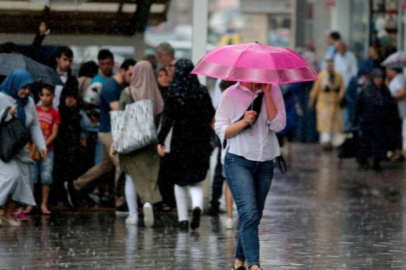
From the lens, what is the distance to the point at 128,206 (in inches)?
488

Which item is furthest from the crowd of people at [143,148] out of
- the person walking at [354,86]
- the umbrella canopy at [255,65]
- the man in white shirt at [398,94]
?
the person walking at [354,86]

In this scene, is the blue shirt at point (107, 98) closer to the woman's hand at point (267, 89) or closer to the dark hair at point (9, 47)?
the dark hair at point (9, 47)

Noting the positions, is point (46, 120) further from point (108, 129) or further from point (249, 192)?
point (249, 192)

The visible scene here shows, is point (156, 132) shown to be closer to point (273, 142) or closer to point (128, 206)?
point (128, 206)

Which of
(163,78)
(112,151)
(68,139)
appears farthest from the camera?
(68,139)

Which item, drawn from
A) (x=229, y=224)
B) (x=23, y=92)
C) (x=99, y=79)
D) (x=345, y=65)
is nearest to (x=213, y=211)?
(x=229, y=224)

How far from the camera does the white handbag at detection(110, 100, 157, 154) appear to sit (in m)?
11.9

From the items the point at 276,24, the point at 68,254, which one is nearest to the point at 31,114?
the point at 68,254

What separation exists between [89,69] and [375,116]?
21.3 ft

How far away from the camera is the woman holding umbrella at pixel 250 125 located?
8.59 metres

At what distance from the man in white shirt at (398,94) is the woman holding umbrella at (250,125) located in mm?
10731

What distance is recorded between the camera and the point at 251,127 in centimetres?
870

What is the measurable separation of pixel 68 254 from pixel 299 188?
6.66 metres

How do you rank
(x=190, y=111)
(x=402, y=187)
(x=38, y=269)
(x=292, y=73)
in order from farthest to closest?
(x=402, y=187) < (x=190, y=111) < (x=38, y=269) < (x=292, y=73)
